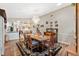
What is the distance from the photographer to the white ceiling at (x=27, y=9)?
195 cm

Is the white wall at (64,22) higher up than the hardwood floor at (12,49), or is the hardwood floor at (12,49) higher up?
the white wall at (64,22)

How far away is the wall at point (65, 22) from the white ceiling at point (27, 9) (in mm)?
Result: 81

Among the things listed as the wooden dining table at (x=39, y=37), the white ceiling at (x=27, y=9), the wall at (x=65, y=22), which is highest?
the white ceiling at (x=27, y=9)

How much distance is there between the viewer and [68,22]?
77.7 inches

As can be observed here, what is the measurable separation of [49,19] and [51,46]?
431 millimetres

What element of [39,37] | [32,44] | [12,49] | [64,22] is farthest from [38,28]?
[12,49]

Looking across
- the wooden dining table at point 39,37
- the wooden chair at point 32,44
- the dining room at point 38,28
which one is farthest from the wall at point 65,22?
the wooden chair at point 32,44

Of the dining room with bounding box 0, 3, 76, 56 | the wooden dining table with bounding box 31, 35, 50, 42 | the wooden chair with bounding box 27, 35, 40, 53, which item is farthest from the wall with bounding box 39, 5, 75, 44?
the wooden chair with bounding box 27, 35, 40, 53

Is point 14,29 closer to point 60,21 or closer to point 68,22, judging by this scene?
point 60,21

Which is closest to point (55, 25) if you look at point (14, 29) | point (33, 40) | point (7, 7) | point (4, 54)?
point (33, 40)

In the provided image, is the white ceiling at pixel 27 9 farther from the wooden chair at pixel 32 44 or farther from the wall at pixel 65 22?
the wooden chair at pixel 32 44

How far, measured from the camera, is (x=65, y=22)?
1965 millimetres

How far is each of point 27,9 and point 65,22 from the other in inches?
24.9

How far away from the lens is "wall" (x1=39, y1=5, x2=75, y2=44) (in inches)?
77.2
